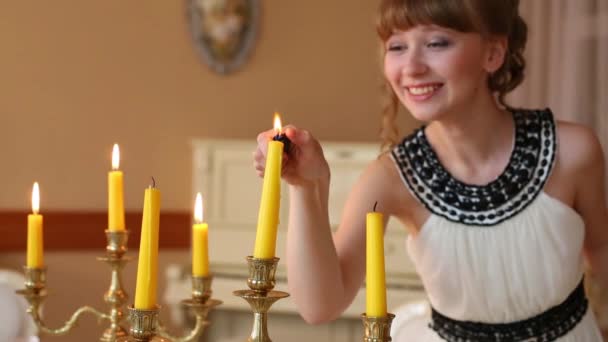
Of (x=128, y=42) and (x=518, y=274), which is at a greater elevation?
(x=128, y=42)

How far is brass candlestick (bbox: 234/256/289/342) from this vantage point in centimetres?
95

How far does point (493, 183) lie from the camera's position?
188 centimetres

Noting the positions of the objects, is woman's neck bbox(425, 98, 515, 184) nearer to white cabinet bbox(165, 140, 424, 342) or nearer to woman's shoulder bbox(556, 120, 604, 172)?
woman's shoulder bbox(556, 120, 604, 172)

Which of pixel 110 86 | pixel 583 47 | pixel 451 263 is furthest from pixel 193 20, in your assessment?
pixel 451 263

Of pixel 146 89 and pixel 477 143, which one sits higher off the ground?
pixel 146 89

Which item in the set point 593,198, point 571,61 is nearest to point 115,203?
point 593,198

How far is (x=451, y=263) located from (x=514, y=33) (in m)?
0.50

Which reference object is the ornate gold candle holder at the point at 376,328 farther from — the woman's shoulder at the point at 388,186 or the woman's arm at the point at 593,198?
the woman's arm at the point at 593,198

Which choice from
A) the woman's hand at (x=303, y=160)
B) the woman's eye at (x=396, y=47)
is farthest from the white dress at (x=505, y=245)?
the woman's hand at (x=303, y=160)

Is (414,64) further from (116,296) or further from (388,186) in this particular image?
(116,296)

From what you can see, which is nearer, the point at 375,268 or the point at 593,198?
the point at 375,268

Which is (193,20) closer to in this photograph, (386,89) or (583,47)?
(583,47)

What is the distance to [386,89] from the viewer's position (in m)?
2.06

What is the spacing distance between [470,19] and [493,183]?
13.7 inches
